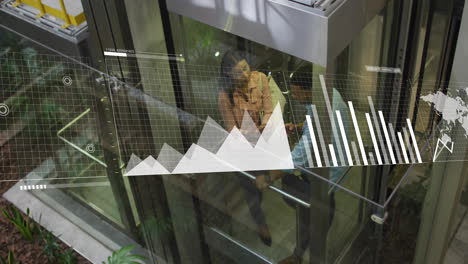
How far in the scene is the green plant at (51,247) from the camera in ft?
10.9

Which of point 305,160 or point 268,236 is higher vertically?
point 305,160

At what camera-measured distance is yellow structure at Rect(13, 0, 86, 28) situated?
9.04ft

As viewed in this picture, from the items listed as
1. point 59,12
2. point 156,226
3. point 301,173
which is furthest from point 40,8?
point 301,173

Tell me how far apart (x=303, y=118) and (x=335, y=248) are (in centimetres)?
50

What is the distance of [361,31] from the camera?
6.75 ft

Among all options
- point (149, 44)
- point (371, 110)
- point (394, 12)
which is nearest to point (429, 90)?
point (371, 110)

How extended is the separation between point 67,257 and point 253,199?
1.49m

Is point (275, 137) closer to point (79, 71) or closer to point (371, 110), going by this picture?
point (371, 110)

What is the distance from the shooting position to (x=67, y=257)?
3.25m

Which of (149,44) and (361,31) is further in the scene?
(149,44)

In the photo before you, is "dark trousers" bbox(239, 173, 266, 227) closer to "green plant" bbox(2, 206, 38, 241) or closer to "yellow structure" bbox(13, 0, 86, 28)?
"yellow structure" bbox(13, 0, 86, 28)
